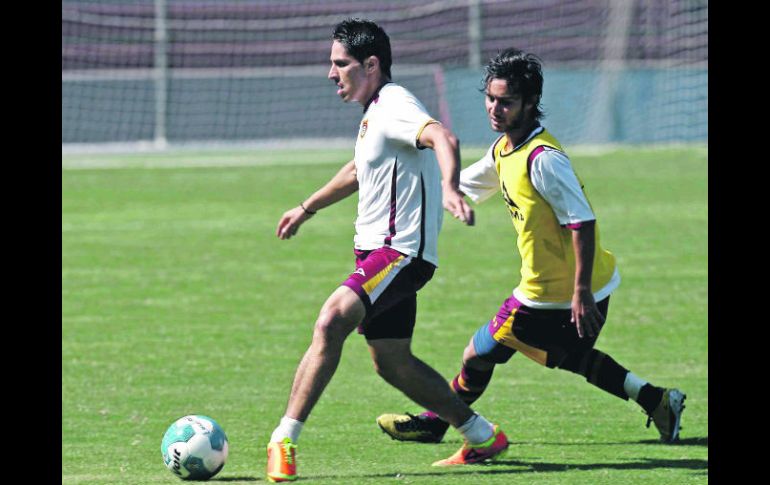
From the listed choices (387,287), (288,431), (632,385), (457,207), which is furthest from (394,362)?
(632,385)

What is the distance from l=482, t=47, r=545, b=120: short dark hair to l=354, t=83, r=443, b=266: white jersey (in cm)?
41

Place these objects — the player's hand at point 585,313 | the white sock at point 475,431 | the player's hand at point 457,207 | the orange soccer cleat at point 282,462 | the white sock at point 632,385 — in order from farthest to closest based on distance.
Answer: the white sock at point 632,385, the white sock at point 475,431, the player's hand at point 585,313, the orange soccer cleat at point 282,462, the player's hand at point 457,207

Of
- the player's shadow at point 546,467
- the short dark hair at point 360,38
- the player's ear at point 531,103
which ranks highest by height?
the short dark hair at point 360,38

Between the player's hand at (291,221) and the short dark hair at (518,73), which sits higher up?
the short dark hair at (518,73)

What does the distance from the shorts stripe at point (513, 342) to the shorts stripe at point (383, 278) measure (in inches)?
31.4

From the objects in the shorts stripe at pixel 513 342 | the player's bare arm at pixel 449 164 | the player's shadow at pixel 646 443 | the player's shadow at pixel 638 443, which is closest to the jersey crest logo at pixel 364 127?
the player's bare arm at pixel 449 164

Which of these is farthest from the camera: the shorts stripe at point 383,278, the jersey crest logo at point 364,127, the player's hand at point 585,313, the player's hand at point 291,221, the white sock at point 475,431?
the player's hand at point 291,221

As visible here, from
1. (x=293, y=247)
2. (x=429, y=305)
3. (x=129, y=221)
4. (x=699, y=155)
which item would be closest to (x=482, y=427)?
(x=429, y=305)

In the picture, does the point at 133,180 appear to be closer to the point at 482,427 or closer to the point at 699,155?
the point at 699,155

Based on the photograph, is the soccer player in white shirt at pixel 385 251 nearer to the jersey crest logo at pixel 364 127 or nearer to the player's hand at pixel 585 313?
the jersey crest logo at pixel 364 127

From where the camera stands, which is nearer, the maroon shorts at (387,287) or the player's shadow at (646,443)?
the maroon shorts at (387,287)

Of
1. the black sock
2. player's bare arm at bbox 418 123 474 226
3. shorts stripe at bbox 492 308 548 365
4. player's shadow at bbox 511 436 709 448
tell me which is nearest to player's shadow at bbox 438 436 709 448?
player's shadow at bbox 511 436 709 448

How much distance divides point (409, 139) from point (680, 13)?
1937 cm

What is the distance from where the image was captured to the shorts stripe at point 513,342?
7133 mm
